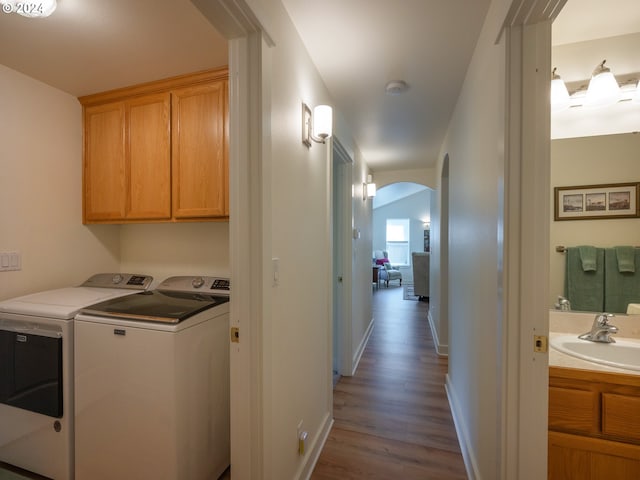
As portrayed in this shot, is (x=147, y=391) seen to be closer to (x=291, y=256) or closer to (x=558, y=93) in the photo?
(x=291, y=256)

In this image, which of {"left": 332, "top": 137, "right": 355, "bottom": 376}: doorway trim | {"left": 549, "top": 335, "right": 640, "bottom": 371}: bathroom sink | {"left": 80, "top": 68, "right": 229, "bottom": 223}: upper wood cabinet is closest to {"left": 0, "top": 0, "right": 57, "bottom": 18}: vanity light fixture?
{"left": 80, "top": 68, "right": 229, "bottom": 223}: upper wood cabinet

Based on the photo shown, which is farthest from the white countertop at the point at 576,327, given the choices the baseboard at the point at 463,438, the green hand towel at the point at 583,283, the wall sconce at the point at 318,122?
the wall sconce at the point at 318,122

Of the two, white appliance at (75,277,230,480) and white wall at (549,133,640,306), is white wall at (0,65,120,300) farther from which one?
white wall at (549,133,640,306)

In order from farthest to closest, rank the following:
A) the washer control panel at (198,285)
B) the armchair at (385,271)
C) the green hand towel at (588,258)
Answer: the armchair at (385,271) → the washer control panel at (198,285) → the green hand towel at (588,258)

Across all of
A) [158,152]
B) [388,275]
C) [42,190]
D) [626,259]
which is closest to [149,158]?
[158,152]

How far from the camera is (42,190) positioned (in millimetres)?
1943

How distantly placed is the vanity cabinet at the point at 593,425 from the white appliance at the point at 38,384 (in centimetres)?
225

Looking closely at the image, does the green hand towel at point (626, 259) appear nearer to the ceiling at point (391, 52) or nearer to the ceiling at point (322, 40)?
the ceiling at point (322, 40)

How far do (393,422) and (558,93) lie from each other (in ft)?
7.48

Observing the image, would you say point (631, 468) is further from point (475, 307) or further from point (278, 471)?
point (278, 471)

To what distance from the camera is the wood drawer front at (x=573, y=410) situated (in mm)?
1103

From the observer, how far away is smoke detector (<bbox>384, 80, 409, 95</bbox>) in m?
1.91

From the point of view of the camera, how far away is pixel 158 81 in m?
1.89

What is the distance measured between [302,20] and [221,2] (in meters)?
0.58
